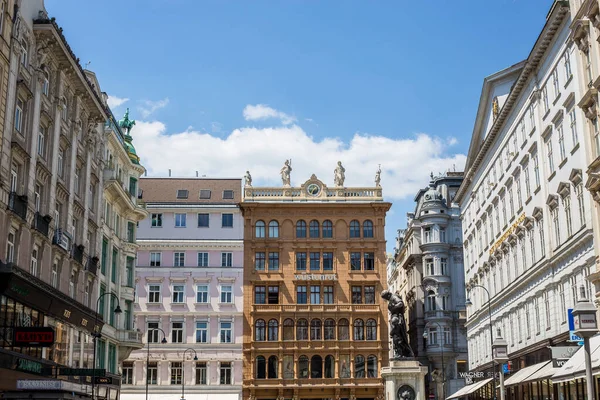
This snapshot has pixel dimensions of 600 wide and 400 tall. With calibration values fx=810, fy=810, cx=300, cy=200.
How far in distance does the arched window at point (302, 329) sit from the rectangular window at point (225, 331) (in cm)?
669

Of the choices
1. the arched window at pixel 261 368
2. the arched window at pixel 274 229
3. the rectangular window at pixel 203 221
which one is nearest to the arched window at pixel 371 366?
the arched window at pixel 261 368

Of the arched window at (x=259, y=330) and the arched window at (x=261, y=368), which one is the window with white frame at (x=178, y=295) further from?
the arched window at (x=261, y=368)

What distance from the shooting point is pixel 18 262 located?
110 feet

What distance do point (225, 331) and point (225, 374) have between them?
13.5ft

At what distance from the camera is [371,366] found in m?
78.9

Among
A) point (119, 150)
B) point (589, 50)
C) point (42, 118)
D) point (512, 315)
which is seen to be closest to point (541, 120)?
point (589, 50)

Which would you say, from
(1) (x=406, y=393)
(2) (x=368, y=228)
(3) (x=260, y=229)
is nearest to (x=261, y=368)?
(3) (x=260, y=229)

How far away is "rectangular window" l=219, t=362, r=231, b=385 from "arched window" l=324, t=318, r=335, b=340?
32.8 ft

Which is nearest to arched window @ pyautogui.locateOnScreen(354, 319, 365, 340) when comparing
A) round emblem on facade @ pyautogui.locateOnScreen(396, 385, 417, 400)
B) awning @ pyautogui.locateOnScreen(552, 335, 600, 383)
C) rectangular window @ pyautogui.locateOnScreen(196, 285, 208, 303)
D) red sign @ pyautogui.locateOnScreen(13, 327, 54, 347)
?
rectangular window @ pyautogui.locateOnScreen(196, 285, 208, 303)

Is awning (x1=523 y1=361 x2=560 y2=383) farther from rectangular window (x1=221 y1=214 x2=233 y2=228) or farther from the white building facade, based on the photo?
rectangular window (x1=221 y1=214 x2=233 y2=228)

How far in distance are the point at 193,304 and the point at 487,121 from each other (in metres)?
36.2

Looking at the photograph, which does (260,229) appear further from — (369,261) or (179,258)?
(369,261)

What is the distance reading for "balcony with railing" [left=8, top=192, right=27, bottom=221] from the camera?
1274 inches

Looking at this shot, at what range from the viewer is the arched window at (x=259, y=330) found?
79.5 metres
